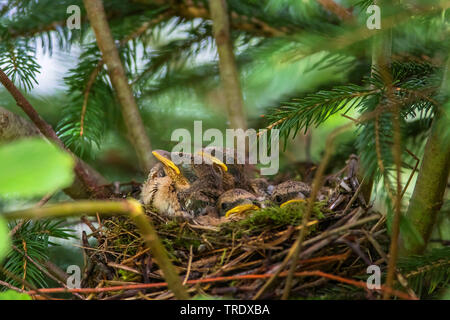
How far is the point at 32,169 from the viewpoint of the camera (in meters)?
0.49

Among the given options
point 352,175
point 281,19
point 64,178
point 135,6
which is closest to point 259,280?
point 352,175

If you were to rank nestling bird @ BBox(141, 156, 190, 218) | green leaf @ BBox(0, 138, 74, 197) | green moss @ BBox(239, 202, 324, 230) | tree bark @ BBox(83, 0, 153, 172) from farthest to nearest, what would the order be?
tree bark @ BBox(83, 0, 153, 172), nestling bird @ BBox(141, 156, 190, 218), green moss @ BBox(239, 202, 324, 230), green leaf @ BBox(0, 138, 74, 197)

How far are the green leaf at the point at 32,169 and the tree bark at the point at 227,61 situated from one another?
1.68 meters

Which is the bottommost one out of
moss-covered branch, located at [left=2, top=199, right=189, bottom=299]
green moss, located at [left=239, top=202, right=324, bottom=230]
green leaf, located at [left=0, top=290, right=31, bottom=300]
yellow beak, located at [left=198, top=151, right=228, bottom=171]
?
green moss, located at [left=239, top=202, right=324, bottom=230]

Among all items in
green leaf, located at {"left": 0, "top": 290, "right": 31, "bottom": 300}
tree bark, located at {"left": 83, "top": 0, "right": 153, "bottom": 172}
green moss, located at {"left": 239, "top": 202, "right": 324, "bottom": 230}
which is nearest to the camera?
green leaf, located at {"left": 0, "top": 290, "right": 31, "bottom": 300}

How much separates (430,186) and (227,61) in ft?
3.80

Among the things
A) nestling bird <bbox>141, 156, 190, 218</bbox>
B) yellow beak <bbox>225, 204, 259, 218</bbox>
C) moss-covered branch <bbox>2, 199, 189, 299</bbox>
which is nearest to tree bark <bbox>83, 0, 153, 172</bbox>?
nestling bird <bbox>141, 156, 190, 218</bbox>

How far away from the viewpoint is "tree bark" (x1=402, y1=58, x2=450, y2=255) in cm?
125

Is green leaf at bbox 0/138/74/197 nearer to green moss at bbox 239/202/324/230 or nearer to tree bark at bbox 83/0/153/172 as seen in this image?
green moss at bbox 239/202/324/230

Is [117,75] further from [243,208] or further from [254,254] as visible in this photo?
[254,254]

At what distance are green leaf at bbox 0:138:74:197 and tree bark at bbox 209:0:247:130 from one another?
168 cm

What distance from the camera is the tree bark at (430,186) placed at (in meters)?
1.25

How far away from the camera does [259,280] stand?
4.00ft

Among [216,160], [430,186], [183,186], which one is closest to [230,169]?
[216,160]
